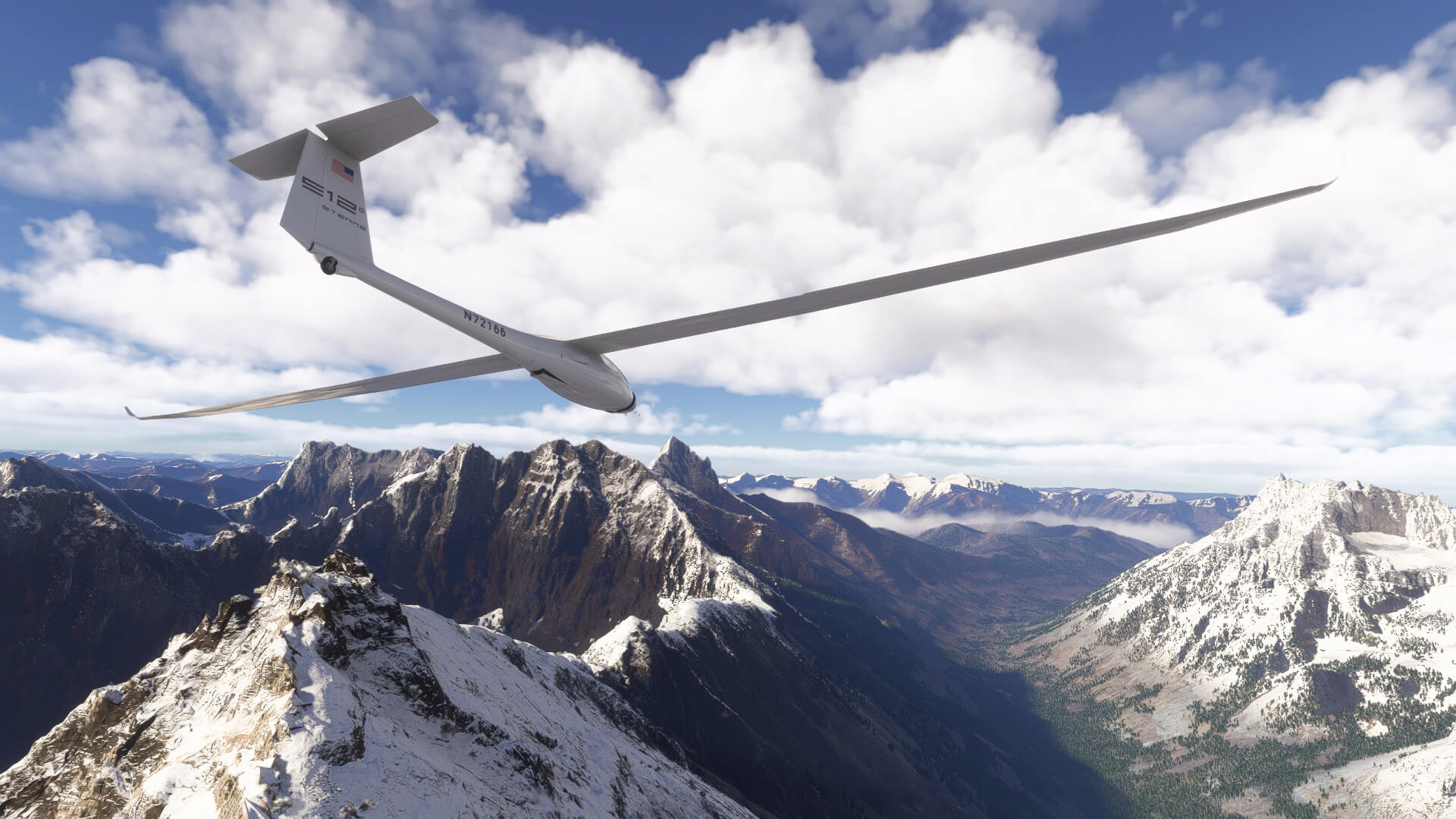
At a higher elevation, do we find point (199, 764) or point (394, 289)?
point (394, 289)

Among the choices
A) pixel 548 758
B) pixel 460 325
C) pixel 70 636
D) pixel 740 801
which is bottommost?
pixel 740 801

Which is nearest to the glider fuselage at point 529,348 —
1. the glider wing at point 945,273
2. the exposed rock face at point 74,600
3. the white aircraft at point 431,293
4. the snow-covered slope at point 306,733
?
the white aircraft at point 431,293

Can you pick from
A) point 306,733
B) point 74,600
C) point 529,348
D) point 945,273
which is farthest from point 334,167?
point 74,600

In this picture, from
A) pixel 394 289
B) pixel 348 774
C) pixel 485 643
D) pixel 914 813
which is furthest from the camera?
pixel 914 813

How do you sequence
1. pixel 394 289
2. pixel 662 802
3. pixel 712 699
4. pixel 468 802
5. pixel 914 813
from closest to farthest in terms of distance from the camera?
pixel 394 289, pixel 468 802, pixel 662 802, pixel 712 699, pixel 914 813

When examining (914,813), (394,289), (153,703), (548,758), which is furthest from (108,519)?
(914,813)

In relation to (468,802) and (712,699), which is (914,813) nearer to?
(712,699)

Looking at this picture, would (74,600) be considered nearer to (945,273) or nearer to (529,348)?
(529,348)

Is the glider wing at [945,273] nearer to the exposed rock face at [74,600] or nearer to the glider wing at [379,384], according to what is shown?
the glider wing at [379,384]
